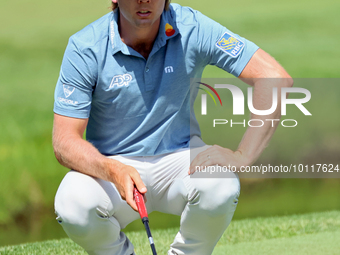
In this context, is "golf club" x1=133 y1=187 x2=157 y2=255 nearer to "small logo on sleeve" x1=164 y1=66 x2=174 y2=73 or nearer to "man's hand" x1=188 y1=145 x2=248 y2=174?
"man's hand" x1=188 y1=145 x2=248 y2=174

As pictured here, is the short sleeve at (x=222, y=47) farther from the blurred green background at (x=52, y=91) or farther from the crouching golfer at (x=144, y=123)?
the blurred green background at (x=52, y=91)

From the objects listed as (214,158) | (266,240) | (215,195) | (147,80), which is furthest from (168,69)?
(266,240)

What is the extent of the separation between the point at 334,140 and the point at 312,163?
8.3 inches

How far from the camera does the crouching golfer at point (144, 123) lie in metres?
1.38

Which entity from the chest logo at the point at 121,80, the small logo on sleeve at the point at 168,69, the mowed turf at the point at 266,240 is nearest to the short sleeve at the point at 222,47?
the small logo on sleeve at the point at 168,69

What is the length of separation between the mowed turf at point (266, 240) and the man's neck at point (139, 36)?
0.87 metres

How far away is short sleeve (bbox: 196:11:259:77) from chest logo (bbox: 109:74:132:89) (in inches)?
9.4

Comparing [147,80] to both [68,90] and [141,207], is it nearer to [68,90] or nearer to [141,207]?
[68,90]

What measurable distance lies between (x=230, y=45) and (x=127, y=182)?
1.78 feet

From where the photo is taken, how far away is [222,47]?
1517mm

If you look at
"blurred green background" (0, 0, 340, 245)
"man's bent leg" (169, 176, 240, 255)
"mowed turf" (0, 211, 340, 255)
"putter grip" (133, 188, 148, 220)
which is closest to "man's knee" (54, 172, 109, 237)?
"putter grip" (133, 188, 148, 220)

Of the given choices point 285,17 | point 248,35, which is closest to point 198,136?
point 248,35

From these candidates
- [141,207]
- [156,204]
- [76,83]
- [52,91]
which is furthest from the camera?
[52,91]

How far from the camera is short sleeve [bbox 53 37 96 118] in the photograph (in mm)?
1416
